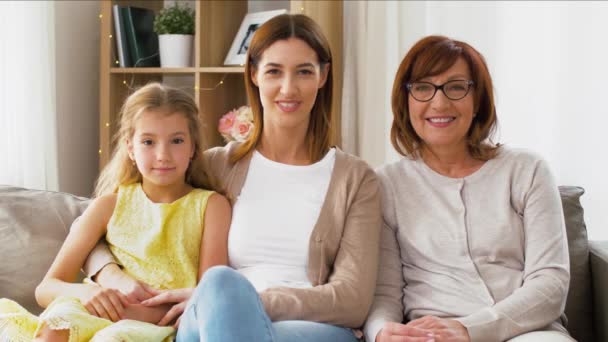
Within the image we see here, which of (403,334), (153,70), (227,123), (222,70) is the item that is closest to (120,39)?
(153,70)

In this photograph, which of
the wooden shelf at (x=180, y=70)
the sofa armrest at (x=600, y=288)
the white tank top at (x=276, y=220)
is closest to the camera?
the white tank top at (x=276, y=220)

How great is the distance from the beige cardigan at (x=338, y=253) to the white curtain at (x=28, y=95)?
1.10 m

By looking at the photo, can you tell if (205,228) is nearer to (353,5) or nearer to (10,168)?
(10,168)

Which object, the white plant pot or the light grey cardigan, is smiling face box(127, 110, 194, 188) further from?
the white plant pot

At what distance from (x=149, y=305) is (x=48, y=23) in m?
1.61

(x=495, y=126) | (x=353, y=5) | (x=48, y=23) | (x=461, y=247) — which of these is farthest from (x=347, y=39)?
(x=461, y=247)

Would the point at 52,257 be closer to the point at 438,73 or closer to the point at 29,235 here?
the point at 29,235

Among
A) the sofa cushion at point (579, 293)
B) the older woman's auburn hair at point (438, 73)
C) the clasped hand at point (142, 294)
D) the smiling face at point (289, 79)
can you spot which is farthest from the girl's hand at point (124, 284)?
the sofa cushion at point (579, 293)

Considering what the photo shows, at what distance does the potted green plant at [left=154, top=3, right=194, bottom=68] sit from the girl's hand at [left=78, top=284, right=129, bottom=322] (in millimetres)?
1635

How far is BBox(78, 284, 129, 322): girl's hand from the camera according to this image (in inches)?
72.6

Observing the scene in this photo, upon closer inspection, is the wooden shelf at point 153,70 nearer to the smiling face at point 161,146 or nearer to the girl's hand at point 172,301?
the smiling face at point 161,146

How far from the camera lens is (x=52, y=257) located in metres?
2.17

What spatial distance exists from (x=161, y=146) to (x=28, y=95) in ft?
4.03

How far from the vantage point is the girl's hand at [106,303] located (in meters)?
1.84
